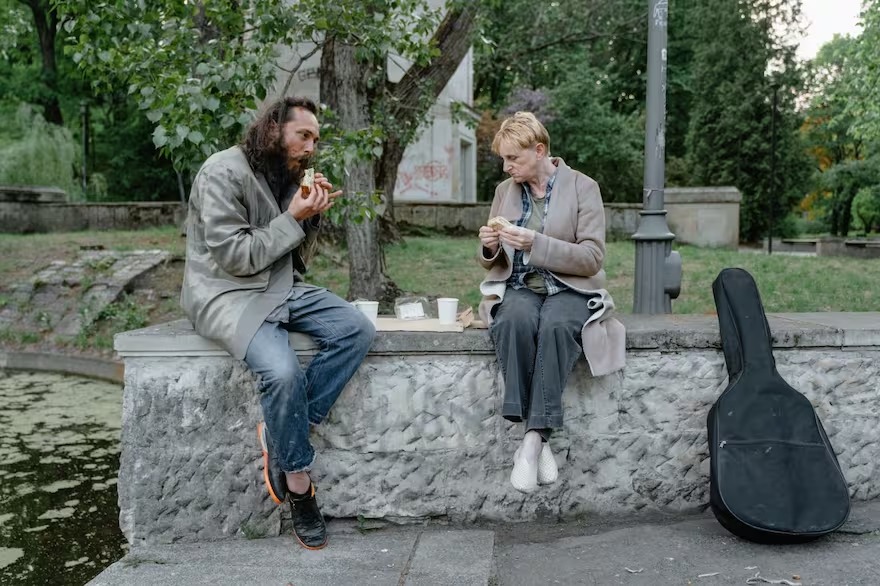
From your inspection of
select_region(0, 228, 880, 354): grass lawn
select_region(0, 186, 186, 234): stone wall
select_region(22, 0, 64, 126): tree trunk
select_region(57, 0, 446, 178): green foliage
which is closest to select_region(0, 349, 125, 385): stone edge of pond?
select_region(0, 228, 880, 354): grass lawn

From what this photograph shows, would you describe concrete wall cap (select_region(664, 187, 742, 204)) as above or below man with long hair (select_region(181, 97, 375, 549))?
above

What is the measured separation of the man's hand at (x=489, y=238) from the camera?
12.3ft

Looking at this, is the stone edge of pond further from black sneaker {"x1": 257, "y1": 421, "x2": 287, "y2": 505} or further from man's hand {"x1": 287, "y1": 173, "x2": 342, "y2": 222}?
man's hand {"x1": 287, "y1": 173, "x2": 342, "y2": 222}

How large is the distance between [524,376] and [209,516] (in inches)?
55.2

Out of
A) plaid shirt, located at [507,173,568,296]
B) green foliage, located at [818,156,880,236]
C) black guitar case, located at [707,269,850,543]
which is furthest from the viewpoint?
green foliage, located at [818,156,880,236]

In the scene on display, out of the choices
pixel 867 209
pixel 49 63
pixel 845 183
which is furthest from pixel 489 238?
pixel 867 209

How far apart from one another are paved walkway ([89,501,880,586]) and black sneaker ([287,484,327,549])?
0.05 meters

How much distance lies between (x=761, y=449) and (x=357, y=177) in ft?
16.0

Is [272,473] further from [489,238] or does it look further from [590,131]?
[590,131]

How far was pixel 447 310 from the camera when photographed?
3887 mm

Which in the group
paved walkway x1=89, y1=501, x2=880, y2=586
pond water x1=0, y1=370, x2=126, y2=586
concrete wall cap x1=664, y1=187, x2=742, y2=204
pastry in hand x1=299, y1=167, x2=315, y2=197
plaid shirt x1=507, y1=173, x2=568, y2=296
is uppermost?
concrete wall cap x1=664, y1=187, x2=742, y2=204

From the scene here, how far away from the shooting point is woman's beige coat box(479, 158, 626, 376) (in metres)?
3.64

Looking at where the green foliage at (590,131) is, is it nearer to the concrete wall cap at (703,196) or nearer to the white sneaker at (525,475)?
the concrete wall cap at (703,196)

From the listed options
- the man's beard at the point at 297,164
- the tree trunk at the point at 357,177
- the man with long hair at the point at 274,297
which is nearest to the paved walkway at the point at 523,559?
the man with long hair at the point at 274,297
